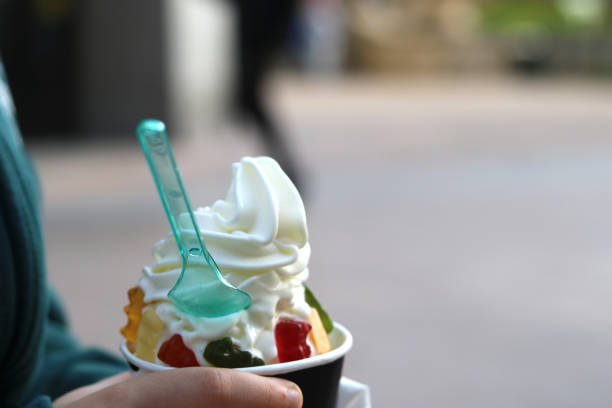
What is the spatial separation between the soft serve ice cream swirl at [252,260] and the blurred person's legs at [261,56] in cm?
356

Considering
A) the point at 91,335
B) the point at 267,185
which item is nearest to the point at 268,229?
the point at 267,185

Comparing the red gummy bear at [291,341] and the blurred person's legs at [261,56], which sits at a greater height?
the red gummy bear at [291,341]

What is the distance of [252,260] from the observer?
757 mm

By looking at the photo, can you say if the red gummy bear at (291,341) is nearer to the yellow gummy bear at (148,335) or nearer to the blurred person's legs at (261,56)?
the yellow gummy bear at (148,335)

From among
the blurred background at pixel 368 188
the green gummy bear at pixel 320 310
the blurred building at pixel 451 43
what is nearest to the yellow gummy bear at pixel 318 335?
the green gummy bear at pixel 320 310

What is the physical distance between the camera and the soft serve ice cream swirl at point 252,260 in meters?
0.72

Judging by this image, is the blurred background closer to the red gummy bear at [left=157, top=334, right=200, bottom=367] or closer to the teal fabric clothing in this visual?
the teal fabric clothing

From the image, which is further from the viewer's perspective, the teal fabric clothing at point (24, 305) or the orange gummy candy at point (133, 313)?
the teal fabric clothing at point (24, 305)

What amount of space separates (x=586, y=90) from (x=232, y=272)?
50.4ft

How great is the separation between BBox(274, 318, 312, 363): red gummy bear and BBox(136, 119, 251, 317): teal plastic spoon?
42 millimetres

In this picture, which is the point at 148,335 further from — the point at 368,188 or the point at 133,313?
the point at 368,188

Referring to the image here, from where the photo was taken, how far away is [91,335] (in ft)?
8.29

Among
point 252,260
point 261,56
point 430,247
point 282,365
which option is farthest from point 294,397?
point 261,56

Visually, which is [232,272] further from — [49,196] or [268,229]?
[49,196]
